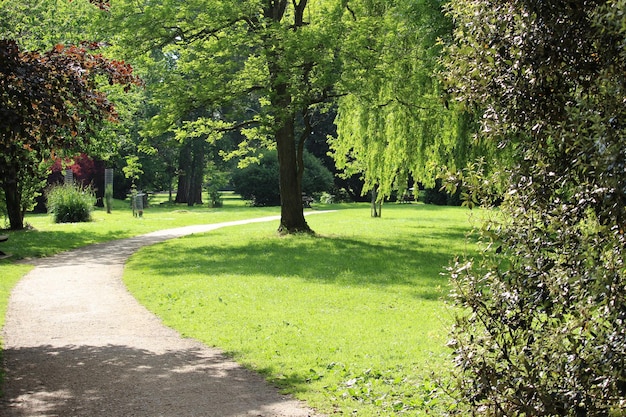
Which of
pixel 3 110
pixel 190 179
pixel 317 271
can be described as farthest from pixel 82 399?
pixel 190 179

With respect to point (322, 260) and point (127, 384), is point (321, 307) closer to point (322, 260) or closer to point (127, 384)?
point (127, 384)

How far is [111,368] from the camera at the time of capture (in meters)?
7.74

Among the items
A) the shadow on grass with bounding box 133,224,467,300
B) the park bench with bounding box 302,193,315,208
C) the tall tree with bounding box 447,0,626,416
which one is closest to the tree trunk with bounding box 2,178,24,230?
the shadow on grass with bounding box 133,224,467,300

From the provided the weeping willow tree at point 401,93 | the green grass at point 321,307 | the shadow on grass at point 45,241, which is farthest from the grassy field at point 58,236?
the weeping willow tree at point 401,93

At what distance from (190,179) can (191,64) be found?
31.5m

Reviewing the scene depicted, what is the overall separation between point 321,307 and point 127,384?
4.66m

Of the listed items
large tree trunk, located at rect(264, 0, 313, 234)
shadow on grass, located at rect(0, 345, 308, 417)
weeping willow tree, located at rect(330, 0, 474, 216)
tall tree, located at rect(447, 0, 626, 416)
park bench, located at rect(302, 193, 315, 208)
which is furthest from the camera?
park bench, located at rect(302, 193, 315, 208)

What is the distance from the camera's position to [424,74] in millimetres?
19188

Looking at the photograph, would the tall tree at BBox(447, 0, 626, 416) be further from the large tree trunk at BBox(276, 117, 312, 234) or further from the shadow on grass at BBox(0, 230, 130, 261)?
the large tree trunk at BBox(276, 117, 312, 234)

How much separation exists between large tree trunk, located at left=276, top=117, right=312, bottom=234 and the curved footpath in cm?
1062

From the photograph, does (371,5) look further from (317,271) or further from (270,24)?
(317,271)

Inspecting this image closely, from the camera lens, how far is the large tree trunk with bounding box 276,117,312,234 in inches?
896

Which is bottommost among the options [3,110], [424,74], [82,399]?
[82,399]

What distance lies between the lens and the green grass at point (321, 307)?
278 inches
